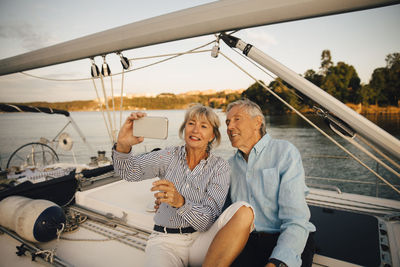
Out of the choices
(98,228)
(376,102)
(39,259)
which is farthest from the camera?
(376,102)

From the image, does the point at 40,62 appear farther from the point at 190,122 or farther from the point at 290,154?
the point at 290,154

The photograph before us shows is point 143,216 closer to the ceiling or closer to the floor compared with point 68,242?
closer to the ceiling

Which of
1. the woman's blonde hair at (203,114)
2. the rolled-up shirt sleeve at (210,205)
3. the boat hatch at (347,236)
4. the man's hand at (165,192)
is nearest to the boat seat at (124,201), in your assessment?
the rolled-up shirt sleeve at (210,205)

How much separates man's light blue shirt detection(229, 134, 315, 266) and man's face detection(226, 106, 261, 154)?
0.10 metres

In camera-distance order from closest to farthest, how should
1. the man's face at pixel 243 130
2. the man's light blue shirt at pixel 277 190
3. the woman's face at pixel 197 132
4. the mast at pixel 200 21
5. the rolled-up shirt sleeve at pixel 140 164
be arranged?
the mast at pixel 200 21
the man's light blue shirt at pixel 277 190
the rolled-up shirt sleeve at pixel 140 164
the woman's face at pixel 197 132
the man's face at pixel 243 130

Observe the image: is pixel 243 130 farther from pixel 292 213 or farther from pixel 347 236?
pixel 347 236

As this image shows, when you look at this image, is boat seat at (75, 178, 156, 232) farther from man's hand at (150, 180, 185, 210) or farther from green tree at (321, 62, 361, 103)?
green tree at (321, 62, 361, 103)

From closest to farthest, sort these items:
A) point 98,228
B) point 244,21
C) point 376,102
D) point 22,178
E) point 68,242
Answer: point 244,21 → point 68,242 → point 98,228 → point 22,178 → point 376,102

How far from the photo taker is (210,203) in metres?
1.51

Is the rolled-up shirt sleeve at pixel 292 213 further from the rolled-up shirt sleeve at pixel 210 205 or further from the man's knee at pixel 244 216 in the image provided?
the rolled-up shirt sleeve at pixel 210 205

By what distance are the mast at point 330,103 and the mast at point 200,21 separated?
17cm

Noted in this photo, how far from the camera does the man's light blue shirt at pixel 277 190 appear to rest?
141 centimetres

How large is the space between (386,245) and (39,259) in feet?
9.85

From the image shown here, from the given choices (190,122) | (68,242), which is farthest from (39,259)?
(190,122)
